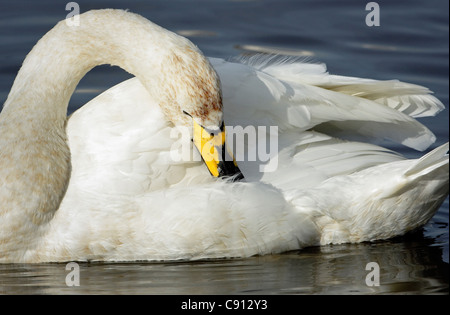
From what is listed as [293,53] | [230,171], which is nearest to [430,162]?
[230,171]

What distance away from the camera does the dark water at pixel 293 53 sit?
5918mm

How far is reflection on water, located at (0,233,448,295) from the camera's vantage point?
5828 millimetres

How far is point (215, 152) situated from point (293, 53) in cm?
423

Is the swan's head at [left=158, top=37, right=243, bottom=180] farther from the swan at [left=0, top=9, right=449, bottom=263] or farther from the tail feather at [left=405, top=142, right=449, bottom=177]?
the tail feather at [left=405, top=142, right=449, bottom=177]

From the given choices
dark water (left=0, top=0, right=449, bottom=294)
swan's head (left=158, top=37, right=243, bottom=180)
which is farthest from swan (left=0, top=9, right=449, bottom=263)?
dark water (left=0, top=0, right=449, bottom=294)

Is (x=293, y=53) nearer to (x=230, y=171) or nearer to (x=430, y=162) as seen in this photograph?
(x=430, y=162)

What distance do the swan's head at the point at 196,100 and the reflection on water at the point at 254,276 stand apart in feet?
2.14

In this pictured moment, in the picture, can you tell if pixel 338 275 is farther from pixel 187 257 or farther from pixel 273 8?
pixel 273 8

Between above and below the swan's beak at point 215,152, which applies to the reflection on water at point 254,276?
below

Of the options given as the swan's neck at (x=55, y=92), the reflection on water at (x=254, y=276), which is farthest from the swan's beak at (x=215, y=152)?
the reflection on water at (x=254, y=276)

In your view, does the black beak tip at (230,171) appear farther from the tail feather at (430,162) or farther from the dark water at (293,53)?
the tail feather at (430,162)

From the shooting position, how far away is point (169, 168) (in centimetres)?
613

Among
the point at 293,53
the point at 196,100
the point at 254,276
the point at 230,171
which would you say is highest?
the point at 293,53

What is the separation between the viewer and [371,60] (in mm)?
10078
